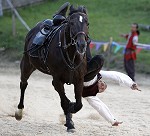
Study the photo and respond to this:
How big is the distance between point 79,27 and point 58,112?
13.0ft

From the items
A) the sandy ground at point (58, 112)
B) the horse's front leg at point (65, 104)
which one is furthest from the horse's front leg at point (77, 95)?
the sandy ground at point (58, 112)

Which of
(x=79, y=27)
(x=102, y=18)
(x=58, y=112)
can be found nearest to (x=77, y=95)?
(x=79, y=27)

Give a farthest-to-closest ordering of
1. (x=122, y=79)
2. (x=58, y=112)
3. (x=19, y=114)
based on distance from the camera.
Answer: (x=58, y=112)
(x=19, y=114)
(x=122, y=79)

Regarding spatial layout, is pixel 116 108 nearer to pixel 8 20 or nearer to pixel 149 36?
pixel 149 36

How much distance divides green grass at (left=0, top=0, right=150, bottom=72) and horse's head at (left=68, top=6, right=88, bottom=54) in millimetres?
9367

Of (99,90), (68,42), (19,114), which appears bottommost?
(19,114)

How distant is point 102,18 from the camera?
22266mm

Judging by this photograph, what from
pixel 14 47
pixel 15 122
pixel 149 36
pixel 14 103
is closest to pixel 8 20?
pixel 14 47

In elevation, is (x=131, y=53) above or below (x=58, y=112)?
below

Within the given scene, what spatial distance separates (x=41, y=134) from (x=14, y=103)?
3146mm

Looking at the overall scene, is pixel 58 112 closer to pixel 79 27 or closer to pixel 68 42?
pixel 68 42

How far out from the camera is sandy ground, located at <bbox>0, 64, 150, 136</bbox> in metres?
8.45

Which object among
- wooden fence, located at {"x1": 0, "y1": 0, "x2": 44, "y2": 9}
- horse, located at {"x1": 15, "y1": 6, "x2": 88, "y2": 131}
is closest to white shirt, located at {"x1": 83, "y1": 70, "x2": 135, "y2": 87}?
horse, located at {"x1": 15, "y1": 6, "x2": 88, "y2": 131}

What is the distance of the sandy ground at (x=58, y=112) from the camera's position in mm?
8453
